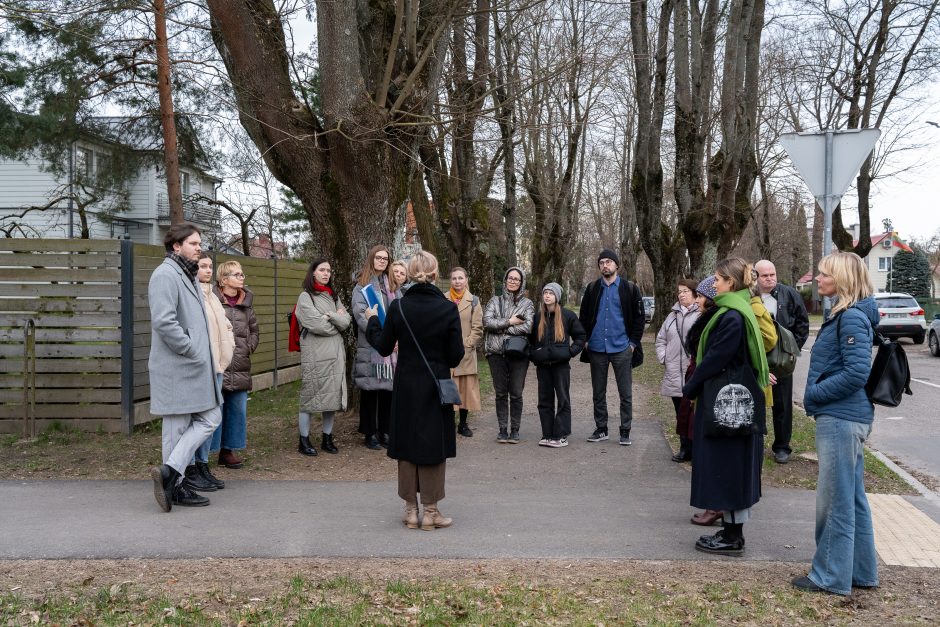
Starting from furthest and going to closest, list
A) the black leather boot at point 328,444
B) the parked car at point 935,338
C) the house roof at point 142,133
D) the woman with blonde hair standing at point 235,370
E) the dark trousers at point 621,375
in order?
the parked car at point 935,338 < the house roof at point 142,133 < the dark trousers at point 621,375 < the black leather boot at point 328,444 < the woman with blonde hair standing at point 235,370

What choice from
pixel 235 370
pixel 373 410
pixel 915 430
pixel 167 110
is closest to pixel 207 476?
pixel 235 370

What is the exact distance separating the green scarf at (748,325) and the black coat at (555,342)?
359 centimetres

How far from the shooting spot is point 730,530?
5.38m

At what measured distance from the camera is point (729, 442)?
531 cm

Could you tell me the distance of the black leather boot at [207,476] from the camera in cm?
692

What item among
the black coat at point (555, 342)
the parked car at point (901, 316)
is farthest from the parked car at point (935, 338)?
the black coat at point (555, 342)

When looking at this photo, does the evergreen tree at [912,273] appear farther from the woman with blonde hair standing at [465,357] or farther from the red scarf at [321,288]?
the red scarf at [321,288]

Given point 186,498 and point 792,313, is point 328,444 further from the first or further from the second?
point 792,313

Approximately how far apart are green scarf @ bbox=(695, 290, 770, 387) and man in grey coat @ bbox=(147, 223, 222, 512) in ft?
12.2

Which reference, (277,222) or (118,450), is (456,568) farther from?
(277,222)

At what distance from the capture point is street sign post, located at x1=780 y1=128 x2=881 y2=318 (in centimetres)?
737

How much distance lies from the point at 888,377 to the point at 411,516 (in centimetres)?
323

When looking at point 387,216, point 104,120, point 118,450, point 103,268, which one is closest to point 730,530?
point 387,216

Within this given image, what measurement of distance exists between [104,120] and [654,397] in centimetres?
1107
